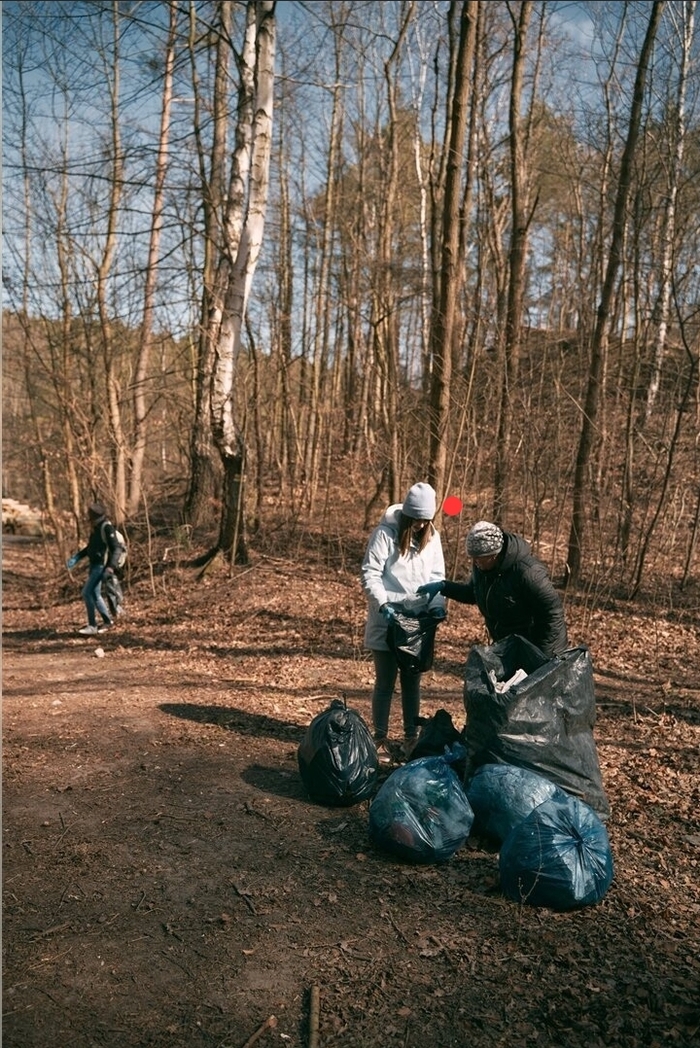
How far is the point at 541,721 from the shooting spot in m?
4.20

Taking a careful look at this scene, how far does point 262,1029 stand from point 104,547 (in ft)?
24.2

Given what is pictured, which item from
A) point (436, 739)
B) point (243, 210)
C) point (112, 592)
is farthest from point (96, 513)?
point (436, 739)

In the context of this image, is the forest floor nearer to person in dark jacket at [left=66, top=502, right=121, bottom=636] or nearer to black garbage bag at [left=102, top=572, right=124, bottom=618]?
person in dark jacket at [left=66, top=502, right=121, bottom=636]

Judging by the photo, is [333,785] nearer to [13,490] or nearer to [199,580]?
[199,580]

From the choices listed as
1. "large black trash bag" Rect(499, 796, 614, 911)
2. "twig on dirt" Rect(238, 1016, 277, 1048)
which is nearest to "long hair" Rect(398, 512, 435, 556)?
"large black trash bag" Rect(499, 796, 614, 911)

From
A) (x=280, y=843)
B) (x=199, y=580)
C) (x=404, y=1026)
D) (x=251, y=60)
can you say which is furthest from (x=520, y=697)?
(x=251, y=60)

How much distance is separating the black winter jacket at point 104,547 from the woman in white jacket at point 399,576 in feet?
17.1

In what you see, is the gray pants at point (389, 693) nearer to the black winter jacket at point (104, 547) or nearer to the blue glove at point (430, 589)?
the blue glove at point (430, 589)

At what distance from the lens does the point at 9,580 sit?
1390cm

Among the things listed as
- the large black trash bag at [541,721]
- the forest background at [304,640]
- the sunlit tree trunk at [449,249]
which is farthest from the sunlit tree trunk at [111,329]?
the large black trash bag at [541,721]

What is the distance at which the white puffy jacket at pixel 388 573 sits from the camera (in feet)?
16.5

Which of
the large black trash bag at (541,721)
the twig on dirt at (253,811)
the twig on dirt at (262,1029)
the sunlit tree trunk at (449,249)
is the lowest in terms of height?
the twig on dirt at (253,811)

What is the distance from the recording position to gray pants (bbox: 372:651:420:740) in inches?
201

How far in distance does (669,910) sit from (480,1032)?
48.9 inches
